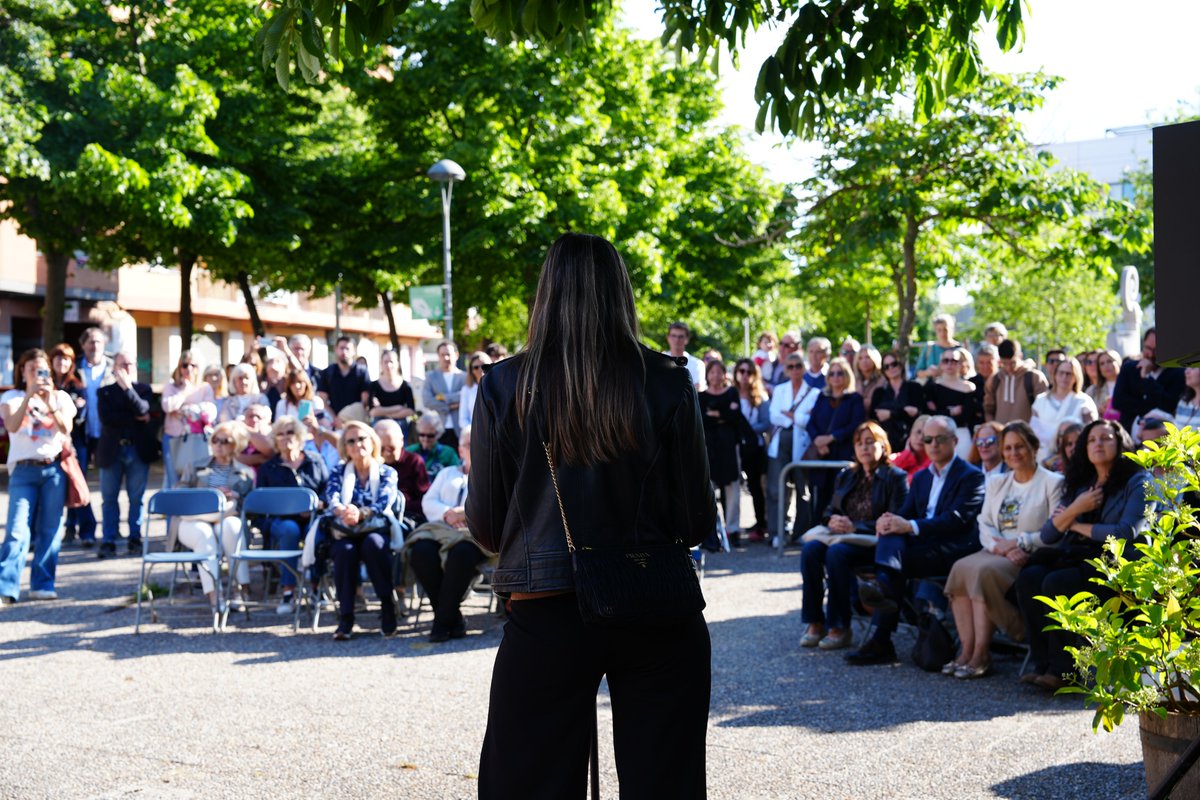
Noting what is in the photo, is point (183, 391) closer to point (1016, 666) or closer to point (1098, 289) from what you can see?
point (1016, 666)

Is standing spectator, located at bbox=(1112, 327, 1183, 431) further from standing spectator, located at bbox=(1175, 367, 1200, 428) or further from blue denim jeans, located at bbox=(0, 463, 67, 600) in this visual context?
blue denim jeans, located at bbox=(0, 463, 67, 600)

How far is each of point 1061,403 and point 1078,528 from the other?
4.27 meters

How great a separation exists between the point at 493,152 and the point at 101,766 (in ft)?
64.8

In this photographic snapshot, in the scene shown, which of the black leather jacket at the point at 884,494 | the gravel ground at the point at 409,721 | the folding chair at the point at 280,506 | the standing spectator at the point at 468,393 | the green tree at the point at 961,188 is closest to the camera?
the gravel ground at the point at 409,721

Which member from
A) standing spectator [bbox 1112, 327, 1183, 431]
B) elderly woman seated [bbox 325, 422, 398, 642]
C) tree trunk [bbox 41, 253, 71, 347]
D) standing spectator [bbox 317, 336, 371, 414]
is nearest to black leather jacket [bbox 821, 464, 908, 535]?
elderly woman seated [bbox 325, 422, 398, 642]

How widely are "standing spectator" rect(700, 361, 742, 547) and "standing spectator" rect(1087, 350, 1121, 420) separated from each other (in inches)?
139

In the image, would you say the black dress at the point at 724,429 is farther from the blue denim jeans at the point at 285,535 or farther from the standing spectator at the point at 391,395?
the blue denim jeans at the point at 285,535

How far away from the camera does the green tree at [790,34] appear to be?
182 inches

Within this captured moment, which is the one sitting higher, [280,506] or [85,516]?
[280,506]

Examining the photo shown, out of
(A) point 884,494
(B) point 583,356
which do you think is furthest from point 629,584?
(A) point 884,494

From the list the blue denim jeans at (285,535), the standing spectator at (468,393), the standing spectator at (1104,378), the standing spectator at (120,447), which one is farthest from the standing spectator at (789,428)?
the standing spectator at (120,447)

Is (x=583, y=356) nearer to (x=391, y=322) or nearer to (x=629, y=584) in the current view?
(x=629, y=584)

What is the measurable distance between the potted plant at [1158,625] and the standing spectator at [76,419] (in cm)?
1071

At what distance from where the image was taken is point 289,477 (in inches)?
405
